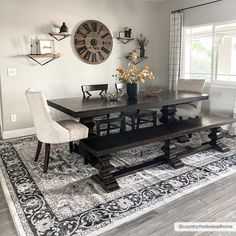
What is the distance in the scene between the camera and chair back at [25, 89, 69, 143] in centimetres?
270

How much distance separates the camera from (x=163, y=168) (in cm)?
296

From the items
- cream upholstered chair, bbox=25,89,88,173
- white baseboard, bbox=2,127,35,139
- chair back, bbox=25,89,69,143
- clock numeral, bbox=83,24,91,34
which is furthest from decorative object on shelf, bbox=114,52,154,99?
white baseboard, bbox=2,127,35,139

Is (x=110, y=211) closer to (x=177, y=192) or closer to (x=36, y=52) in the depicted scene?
(x=177, y=192)

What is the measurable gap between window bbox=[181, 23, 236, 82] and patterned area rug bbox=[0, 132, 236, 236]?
5.72ft

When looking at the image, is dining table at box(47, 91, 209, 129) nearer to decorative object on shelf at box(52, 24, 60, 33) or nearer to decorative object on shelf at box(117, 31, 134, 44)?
decorative object on shelf at box(52, 24, 60, 33)

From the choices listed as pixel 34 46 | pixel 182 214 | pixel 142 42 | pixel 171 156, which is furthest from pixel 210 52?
pixel 182 214

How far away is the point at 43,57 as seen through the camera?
4309mm

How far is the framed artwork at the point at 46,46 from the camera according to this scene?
4137 mm

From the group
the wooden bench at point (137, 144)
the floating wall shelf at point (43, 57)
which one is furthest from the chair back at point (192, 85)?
the floating wall shelf at point (43, 57)

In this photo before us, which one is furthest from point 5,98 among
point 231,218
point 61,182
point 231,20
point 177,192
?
point 231,20

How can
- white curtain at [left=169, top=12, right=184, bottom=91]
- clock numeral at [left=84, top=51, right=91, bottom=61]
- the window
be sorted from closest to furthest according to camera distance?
1. the window
2. clock numeral at [left=84, top=51, right=91, bottom=61]
3. white curtain at [left=169, top=12, right=184, bottom=91]

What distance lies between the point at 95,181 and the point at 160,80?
3.85 metres

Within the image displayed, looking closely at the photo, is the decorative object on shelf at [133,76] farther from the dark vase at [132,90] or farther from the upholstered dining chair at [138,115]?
the upholstered dining chair at [138,115]

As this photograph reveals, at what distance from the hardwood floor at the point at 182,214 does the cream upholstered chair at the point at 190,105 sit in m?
1.87
